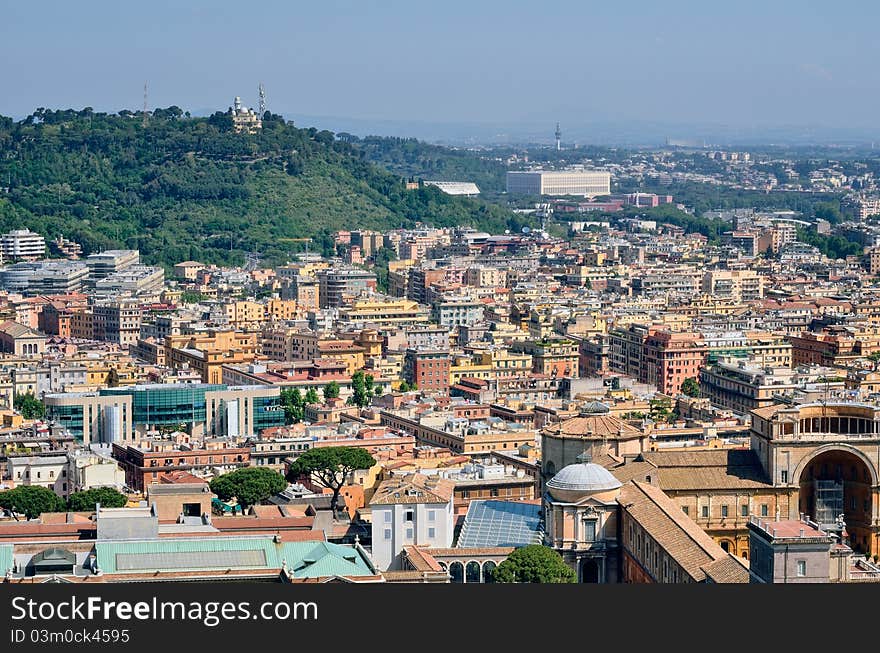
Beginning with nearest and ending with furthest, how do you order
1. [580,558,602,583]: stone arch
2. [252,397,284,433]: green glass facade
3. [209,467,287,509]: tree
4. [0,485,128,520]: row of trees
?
[580,558,602,583]: stone arch, [0,485,128,520]: row of trees, [209,467,287,509]: tree, [252,397,284,433]: green glass facade

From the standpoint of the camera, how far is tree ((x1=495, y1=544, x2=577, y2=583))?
12961mm

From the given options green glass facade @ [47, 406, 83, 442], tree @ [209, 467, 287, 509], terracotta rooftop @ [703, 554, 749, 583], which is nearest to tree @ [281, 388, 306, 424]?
green glass facade @ [47, 406, 83, 442]

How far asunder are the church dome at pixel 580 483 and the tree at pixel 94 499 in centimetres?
422

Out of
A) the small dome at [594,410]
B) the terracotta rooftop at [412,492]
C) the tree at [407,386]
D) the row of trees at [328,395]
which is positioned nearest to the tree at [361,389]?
the row of trees at [328,395]

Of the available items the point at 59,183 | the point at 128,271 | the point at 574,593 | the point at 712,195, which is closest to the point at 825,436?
the point at 574,593

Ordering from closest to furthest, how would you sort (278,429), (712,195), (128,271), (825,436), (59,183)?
(825,436)
(278,429)
(128,271)
(59,183)
(712,195)

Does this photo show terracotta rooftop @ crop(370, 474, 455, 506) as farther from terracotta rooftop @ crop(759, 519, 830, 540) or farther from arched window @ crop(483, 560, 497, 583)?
terracotta rooftop @ crop(759, 519, 830, 540)

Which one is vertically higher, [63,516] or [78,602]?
[78,602]

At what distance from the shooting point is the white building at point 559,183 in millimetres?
87000

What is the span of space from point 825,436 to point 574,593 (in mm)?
8249

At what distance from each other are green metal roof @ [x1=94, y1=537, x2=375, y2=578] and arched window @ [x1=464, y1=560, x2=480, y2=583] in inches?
40.3

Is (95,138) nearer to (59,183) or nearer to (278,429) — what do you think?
(59,183)

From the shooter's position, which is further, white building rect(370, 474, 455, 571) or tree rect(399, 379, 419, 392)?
tree rect(399, 379, 419, 392)

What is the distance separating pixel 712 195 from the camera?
8412 centimetres
